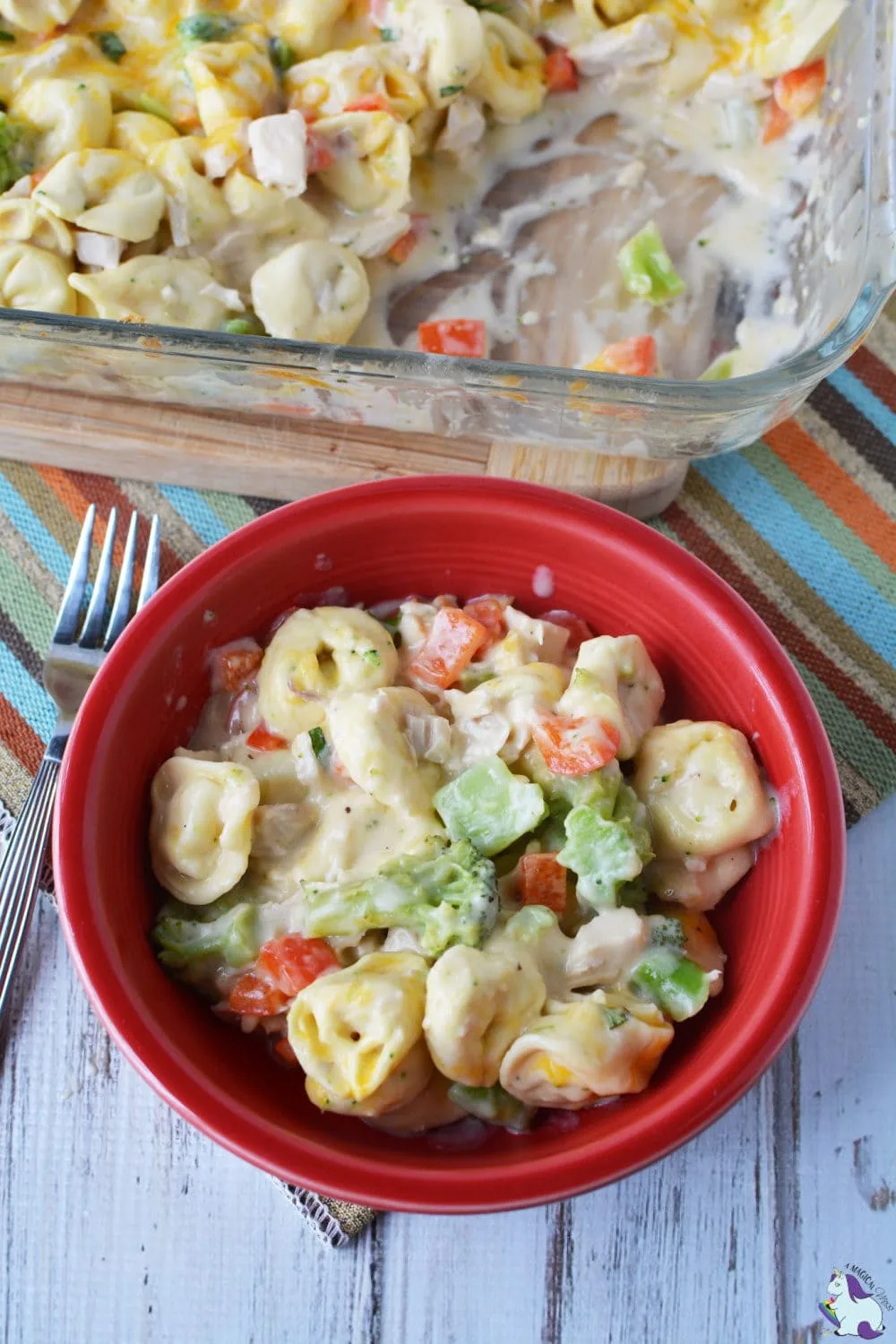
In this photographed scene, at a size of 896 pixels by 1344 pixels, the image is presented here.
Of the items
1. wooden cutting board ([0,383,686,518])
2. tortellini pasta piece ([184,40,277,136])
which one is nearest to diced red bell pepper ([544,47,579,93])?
tortellini pasta piece ([184,40,277,136])

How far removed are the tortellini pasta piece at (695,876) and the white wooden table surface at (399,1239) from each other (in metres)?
0.40

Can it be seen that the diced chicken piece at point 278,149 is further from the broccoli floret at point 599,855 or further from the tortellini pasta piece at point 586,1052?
the tortellini pasta piece at point 586,1052

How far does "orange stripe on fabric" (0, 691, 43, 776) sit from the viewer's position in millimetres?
1813

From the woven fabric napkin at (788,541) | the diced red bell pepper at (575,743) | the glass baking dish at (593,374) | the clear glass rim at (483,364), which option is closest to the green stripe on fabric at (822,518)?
the woven fabric napkin at (788,541)

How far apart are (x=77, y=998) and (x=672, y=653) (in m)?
0.94

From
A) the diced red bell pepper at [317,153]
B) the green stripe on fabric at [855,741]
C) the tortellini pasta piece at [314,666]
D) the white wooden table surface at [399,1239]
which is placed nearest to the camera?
the tortellini pasta piece at [314,666]

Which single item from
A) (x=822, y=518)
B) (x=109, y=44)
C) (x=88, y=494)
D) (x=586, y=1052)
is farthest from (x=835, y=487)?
(x=109, y=44)

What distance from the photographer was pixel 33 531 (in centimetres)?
196

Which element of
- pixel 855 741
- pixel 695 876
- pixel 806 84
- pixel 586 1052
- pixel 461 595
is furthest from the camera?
pixel 806 84

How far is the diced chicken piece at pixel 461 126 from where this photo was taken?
211 centimetres

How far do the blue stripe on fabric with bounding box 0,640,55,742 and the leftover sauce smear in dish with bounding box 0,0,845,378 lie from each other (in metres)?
0.54

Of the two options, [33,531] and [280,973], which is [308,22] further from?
[280,973]

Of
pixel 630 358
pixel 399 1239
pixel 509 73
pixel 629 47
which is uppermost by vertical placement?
pixel 629 47

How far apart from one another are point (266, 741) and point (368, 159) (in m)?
1.05
